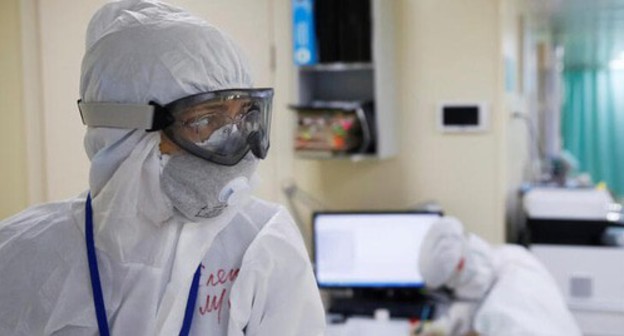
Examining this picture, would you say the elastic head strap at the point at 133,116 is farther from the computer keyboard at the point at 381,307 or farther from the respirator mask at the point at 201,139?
the computer keyboard at the point at 381,307

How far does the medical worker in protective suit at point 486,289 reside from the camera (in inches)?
74.3

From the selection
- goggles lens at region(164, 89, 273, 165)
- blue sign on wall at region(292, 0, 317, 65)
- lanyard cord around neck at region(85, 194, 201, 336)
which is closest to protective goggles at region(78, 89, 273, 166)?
goggles lens at region(164, 89, 273, 165)

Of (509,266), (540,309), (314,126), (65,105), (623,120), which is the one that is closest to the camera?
(65,105)

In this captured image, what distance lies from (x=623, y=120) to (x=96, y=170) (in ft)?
28.2

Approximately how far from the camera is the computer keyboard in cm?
230

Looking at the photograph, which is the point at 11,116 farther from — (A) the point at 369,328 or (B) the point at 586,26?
(B) the point at 586,26

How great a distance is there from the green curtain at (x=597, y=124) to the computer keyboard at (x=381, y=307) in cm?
676

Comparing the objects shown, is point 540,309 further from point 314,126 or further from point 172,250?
point 172,250

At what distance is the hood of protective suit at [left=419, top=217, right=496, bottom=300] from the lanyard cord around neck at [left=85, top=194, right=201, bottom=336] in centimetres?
119

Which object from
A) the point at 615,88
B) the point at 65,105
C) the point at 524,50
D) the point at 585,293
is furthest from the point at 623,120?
the point at 65,105

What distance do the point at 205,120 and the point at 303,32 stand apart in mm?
1448

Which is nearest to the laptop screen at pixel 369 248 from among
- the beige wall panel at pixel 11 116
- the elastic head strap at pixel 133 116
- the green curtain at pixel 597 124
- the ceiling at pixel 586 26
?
the beige wall panel at pixel 11 116

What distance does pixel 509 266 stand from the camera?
7.50 feet

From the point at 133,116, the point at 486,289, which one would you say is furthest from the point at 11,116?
the point at 486,289
